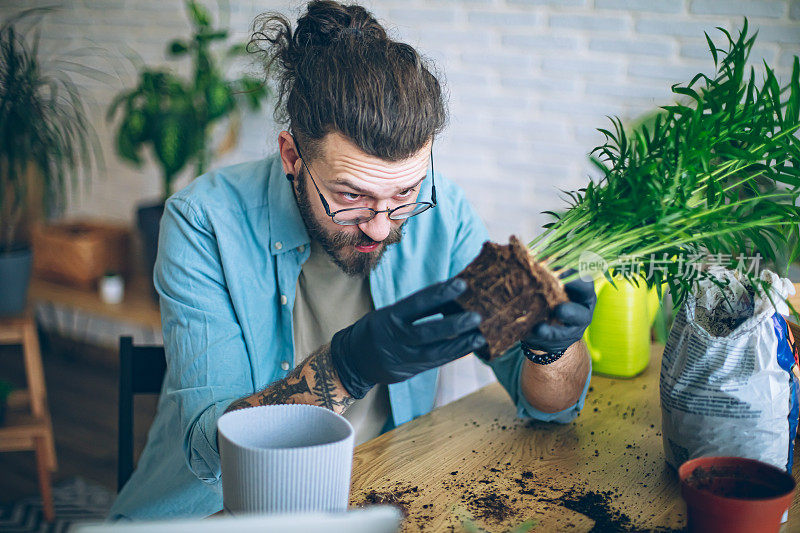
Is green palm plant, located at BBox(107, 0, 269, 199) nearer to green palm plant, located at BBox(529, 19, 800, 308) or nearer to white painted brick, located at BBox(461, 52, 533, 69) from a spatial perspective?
white painted brick, located at BBox(461, 52, 533, 69)

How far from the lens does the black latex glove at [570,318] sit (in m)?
0.97

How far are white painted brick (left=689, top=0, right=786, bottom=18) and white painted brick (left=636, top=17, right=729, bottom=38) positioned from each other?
0.03 meters

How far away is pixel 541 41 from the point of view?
88.6 inches

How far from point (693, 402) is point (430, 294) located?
0.41 meters

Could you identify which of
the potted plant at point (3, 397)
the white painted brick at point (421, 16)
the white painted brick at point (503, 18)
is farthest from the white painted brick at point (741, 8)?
the potted plant at point (3, 397)

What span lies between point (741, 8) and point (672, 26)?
0.19 m

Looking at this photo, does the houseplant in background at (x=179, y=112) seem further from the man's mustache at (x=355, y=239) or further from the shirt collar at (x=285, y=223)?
the man's mustache at (x=355, y=239)

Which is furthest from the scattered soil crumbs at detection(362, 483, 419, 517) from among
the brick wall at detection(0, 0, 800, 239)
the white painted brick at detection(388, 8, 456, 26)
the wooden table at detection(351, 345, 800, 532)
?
the white painted brick at detection(388, 8, 456, 26)

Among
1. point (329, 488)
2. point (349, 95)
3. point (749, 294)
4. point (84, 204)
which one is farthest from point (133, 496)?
point (84, 204)

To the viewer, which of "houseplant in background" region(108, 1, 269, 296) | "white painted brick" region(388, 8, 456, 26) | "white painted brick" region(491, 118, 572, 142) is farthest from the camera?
"houseplant in background" region(108, 1, 269, 296)

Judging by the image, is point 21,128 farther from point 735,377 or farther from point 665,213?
point 735,377

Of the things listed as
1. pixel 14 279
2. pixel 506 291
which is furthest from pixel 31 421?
pixel 506 291

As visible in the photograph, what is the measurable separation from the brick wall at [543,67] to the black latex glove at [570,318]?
1242 mm

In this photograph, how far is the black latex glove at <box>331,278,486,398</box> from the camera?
0.92m
